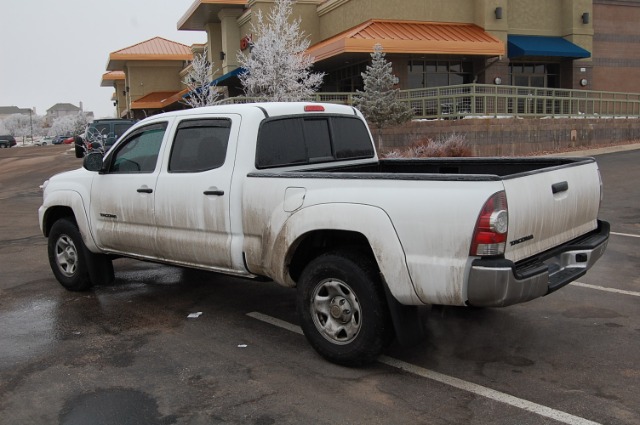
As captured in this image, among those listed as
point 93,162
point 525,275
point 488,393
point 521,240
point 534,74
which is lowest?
point 488,393

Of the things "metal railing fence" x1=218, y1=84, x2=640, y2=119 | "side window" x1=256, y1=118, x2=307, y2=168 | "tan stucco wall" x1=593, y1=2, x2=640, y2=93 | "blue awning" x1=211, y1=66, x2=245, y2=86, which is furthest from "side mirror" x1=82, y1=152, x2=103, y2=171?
"tan stucco wall" x1=593, y1=2, x2=640, y2=93

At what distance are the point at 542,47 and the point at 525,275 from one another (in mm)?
28513

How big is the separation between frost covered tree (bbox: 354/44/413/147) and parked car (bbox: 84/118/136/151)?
368 inches

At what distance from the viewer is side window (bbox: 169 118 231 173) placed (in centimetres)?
549

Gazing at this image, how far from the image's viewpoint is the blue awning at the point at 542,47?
29078mm

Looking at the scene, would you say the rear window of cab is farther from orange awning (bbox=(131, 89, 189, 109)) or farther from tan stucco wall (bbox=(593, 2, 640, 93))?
orange awning (bbox=(131, 89, 189, 109))

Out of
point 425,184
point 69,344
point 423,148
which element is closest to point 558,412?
point 425,184

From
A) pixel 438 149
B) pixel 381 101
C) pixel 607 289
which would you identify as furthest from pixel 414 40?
pixel 607 289

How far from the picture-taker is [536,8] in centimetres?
3103

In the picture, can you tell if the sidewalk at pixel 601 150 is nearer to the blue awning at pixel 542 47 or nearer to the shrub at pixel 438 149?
the shrub at pixel 438 149

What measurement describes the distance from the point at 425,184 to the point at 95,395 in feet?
A: 8.72

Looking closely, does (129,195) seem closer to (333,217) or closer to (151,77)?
(333,217)

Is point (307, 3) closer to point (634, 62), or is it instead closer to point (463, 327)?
point (634, 62)

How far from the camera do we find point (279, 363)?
4.78 metres
